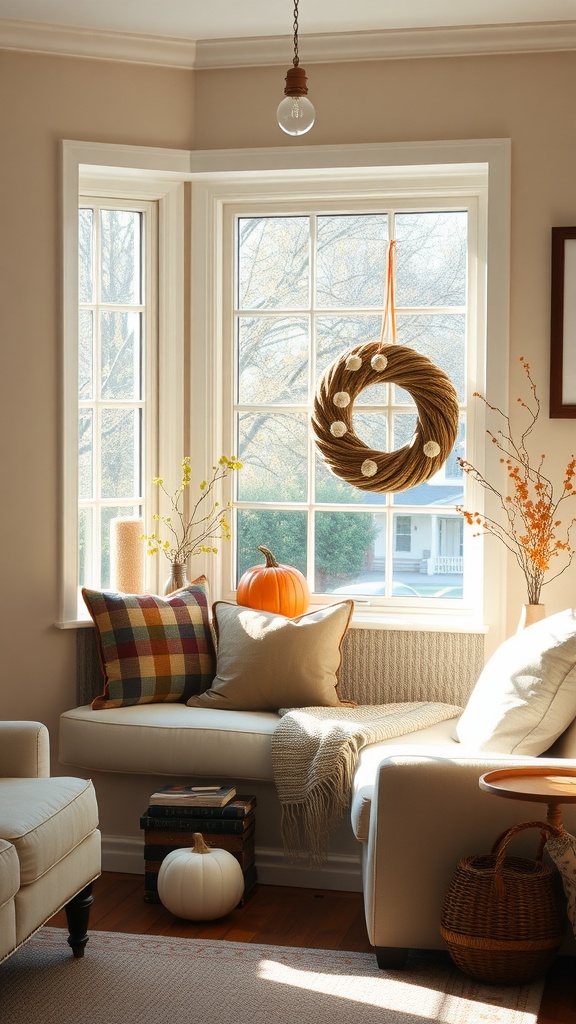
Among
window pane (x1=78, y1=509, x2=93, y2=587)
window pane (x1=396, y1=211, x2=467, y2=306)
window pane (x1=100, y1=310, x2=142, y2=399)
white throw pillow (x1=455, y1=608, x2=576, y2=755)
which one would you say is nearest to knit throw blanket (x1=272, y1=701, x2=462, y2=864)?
white throw pillow (x1=455, y1=608, x2=576, y2=755)

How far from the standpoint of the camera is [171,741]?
11.3 ft

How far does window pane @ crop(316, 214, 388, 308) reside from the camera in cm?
403

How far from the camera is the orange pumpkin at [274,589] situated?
381 centimetres

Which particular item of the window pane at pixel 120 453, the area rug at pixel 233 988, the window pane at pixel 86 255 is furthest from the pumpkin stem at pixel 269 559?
the area rug at pixel 233 988

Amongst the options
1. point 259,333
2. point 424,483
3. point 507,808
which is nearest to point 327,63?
point 259,333

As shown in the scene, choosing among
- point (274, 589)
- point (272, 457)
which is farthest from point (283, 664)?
point (272, 457)

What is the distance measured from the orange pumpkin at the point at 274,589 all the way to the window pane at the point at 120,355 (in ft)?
2.78

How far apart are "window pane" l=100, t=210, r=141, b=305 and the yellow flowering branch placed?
2.20 feet

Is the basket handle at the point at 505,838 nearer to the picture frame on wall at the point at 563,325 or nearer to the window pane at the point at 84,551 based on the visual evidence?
the picture frame on wall at the point at 563,325

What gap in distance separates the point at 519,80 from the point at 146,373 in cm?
170

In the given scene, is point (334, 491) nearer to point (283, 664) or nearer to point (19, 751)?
point (283, 664)

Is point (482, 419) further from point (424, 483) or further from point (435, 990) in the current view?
point (435, 990)

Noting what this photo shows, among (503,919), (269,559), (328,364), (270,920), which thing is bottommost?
(270,920)

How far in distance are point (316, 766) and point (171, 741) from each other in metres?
0.50
